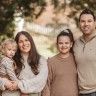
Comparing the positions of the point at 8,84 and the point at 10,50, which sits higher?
the point at 10,50

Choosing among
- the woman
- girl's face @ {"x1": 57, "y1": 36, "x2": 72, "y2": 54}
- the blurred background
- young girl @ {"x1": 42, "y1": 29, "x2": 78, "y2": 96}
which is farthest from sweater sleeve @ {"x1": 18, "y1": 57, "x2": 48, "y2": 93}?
the blurred background

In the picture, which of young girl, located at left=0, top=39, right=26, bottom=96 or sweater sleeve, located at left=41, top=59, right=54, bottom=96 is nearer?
young girl, located at left=0, top=39, right=26, bottom=96

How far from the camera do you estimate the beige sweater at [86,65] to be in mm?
5129

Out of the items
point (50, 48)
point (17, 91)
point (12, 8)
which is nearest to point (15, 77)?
point (17, 91)

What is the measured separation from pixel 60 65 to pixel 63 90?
285 mm

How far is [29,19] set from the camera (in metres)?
8.58

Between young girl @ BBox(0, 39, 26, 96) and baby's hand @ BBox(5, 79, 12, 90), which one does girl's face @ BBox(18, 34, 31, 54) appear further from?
baby's hand @ BBox(5, 79, 12, 90)

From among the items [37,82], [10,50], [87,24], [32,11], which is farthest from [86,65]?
[32,11]

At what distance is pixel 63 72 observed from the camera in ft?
17.5

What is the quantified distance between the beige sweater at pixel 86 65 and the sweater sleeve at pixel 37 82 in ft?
1.23

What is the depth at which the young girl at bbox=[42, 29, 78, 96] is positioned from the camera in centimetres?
532

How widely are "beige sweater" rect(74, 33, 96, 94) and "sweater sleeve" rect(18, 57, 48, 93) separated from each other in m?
0.37

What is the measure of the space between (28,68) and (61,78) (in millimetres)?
394

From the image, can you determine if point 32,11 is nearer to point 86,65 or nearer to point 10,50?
point 10,50
